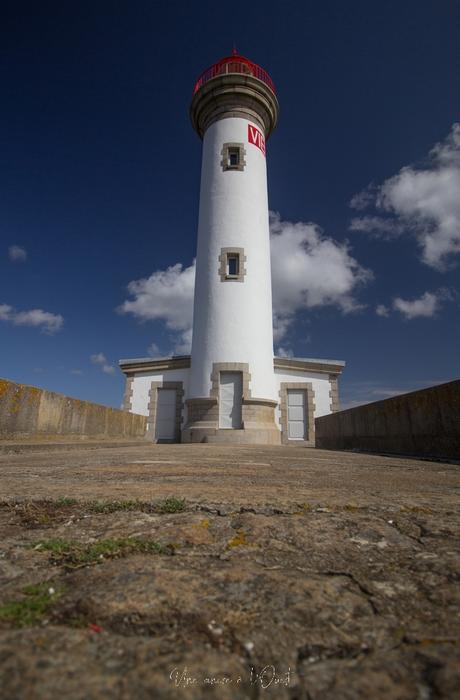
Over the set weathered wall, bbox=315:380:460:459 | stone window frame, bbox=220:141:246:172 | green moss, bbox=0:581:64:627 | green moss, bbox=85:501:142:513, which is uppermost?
stone window frame, bbox=220:141:246:172

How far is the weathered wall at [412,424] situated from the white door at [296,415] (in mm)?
6513

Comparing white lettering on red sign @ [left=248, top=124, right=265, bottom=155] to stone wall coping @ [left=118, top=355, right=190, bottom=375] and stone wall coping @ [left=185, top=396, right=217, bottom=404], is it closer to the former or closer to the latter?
stone wall coping @ [left=118, top=355, right=190, bottom=375]

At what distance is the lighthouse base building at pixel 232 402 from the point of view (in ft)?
39.0

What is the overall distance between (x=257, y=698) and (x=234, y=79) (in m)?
17.3

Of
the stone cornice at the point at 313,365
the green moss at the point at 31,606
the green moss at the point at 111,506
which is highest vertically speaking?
the stone cornice at the point at 313,365

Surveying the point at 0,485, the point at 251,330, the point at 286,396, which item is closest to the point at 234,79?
the point at 251,330

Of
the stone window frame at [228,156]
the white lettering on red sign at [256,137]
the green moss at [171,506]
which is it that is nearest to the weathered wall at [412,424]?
the green moss at [171,506]

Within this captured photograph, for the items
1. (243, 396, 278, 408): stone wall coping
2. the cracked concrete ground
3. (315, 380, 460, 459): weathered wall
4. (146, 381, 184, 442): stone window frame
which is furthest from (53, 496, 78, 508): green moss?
(146, 381, 184, 442): stone window frame

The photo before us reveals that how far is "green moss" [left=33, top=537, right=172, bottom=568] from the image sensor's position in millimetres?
816

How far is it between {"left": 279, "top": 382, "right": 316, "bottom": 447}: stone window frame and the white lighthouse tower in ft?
3.08

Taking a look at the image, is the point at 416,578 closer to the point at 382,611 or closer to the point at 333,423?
the point at 382,611

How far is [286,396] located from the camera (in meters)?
13.8

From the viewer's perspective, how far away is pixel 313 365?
1398 centimetres

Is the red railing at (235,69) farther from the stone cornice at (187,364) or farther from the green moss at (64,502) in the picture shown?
the green moss at (64,502)
